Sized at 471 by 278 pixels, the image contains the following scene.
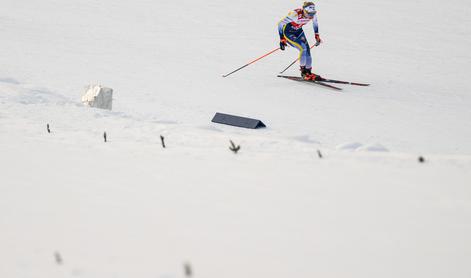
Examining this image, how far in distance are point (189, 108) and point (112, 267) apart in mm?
6543

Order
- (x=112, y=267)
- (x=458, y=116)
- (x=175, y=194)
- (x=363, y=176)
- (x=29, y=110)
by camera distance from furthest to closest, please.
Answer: (x=458, y=116)
(x=29, y=110)
(x=363, y=176)
(x=175, y=194)
(x=112, y=267)

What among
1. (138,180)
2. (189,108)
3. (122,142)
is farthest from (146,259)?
(189,108)


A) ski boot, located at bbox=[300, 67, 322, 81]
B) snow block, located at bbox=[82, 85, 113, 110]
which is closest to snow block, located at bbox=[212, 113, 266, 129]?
snow block, located at bbox=[82, 85, 113, 110]

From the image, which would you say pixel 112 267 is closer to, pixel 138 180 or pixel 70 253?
pixel 70 253

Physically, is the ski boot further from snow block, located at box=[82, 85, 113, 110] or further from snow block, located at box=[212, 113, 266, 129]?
snow block, located at box=[82, 85, 113, 110]

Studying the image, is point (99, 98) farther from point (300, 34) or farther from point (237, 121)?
point (300, 34)

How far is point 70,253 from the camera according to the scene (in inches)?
176

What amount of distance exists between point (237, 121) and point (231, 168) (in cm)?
356

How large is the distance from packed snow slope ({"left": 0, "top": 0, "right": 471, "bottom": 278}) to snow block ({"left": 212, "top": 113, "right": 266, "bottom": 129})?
144 millimetres

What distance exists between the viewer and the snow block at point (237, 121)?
9539mm

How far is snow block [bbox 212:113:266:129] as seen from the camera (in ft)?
31.3

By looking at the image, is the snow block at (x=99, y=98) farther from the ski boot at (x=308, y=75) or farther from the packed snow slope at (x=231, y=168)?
the ski boot at (x=308, y=75)

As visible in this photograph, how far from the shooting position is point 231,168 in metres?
6.14

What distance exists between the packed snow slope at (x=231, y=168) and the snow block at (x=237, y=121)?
5.7 inches
